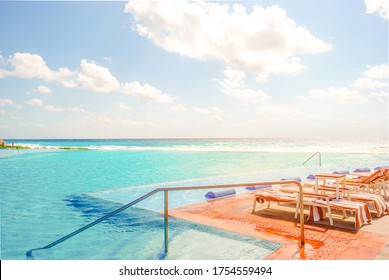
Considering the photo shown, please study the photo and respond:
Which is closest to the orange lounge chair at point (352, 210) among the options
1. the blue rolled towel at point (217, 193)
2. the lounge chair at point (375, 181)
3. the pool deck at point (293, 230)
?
the pool deck at point (293, 230)

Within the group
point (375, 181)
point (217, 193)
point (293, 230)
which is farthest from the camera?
point (217, 193)

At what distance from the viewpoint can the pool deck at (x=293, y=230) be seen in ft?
14.6

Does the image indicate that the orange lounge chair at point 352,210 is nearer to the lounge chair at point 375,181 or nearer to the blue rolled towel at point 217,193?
the lounge chair at point 375,181

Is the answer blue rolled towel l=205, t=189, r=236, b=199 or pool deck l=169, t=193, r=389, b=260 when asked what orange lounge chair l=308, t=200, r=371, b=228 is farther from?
blue rolled towel l=205, t=189, r=236, b=199

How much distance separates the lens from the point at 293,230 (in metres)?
5.55

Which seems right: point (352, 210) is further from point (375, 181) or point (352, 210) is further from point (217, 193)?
point (217, 193)

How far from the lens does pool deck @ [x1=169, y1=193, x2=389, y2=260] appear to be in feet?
14.6

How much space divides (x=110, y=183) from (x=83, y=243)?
935 cm

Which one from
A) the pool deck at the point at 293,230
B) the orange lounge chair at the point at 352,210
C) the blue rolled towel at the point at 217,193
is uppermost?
the orange lounge chair at the point at 352,210

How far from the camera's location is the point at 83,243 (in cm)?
623

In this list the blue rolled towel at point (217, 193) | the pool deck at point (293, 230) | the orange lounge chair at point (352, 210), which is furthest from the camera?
the blue rolled towel at point (217, 193)

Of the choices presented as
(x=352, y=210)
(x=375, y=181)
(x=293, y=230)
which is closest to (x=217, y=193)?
(x=293, y=230)

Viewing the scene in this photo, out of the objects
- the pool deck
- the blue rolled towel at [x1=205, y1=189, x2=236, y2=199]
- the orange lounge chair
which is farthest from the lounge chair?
the blue rolled towel at [x1=205, y1=189, x2=236, y2=199]

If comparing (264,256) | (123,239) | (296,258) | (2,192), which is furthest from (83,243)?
(2,192)
